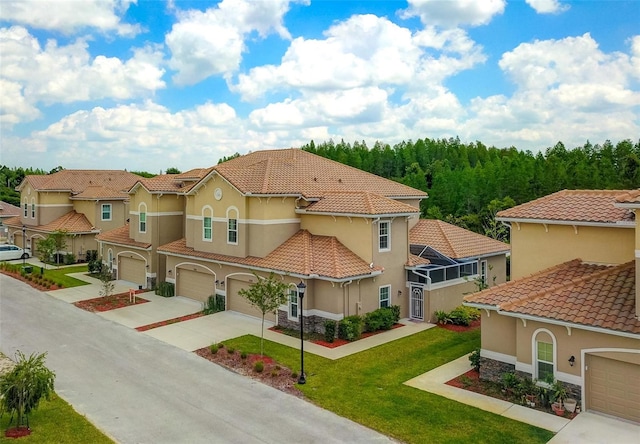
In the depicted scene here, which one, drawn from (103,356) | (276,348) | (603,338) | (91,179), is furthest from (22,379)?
(91,179)

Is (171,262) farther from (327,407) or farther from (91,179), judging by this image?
(91,179)

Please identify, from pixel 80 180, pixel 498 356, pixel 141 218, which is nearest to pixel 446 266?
pixel 498 356

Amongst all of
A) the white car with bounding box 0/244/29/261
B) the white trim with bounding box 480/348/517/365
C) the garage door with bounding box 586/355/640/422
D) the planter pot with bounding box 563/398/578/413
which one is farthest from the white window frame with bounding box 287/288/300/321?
the white car with bounding box 0/244/29/261

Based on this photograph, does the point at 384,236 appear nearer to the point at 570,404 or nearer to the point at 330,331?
the point at 330,331

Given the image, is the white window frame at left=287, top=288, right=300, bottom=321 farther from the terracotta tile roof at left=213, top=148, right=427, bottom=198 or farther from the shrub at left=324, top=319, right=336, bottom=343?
the terracotta tile roof at left=213, top=148, right=427, bottom=198

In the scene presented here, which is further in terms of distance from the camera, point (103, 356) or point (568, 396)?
point (103, 356)

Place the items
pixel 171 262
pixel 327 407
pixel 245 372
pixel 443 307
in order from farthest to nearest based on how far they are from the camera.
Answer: pixel 171 262, pixel 443 307, pixel 245 372, pixel 327 407
